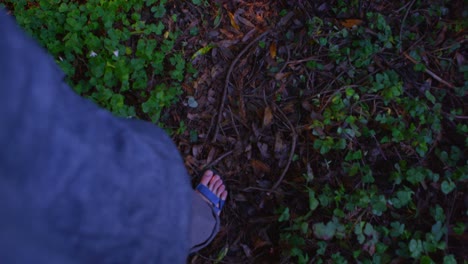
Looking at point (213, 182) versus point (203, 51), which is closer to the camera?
point (213, 182)

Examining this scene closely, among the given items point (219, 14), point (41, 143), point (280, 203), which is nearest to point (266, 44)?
point (219, 14)

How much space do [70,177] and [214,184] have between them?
51.4 inches

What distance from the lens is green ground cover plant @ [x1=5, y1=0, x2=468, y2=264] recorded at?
→ 84.6 inches

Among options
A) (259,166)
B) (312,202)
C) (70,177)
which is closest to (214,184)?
(259,166)

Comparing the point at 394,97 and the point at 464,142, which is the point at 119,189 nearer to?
the point at 394,97

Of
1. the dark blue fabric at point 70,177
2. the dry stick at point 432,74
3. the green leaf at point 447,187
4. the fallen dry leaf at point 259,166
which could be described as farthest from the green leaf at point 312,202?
the dry stick at point 432,74

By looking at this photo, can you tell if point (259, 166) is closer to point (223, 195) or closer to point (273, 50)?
point (223, 195)

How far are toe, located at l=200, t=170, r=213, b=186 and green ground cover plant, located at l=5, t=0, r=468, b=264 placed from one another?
75 millimetres

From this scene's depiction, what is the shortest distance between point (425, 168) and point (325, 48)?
2.89ft

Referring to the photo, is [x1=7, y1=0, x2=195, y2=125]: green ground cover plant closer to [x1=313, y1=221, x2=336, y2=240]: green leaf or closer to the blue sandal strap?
the blue sandal strap

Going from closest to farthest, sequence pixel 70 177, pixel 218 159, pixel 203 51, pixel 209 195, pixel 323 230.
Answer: pixel 70 177
pixel 323 230
pixel 209 195
pixel 218 159
pixel 203 51

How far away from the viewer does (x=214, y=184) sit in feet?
7.72

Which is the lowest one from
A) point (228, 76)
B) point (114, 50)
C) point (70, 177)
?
point (228, 76)

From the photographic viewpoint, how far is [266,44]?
257 centimetres
